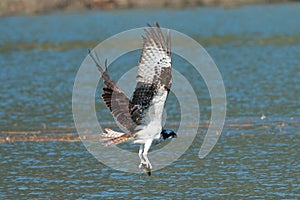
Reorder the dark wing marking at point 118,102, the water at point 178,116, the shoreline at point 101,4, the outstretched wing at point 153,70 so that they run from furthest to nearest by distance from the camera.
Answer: the shoreline at point 101,4 < the water at point 178,116 < the dark wing marking at point 118,102 < the outstretched wing at point 153,70

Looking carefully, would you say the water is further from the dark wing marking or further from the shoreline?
the shoreline

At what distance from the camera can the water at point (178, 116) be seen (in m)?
13.8

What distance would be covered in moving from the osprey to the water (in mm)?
1500

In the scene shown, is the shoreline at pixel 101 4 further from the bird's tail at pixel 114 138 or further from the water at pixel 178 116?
the bird's tail at pixel 114 138

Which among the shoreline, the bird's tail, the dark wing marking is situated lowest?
the bird's tail

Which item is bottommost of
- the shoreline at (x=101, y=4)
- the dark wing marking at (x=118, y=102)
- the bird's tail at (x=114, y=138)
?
the bird's tail at (x=114, y=138)

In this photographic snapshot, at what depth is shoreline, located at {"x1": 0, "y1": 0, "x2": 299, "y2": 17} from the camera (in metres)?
56.2

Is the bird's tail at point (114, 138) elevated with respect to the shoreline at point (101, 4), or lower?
lower

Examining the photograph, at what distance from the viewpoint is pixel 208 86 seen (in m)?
25.4

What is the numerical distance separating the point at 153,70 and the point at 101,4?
4712 cm

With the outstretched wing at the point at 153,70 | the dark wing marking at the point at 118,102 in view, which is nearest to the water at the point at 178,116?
the dark wing marking at the point at 118,102

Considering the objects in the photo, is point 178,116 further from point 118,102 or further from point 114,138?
point 118,102

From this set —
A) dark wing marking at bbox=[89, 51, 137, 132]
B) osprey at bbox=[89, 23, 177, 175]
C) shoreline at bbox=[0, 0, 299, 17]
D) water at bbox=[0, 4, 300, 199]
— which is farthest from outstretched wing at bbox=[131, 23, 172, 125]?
shoreline at bbox=[0, 0, 299, 17]

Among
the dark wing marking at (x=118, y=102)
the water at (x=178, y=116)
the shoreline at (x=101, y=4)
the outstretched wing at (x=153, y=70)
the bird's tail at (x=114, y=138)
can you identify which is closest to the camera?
the outstretched wing at (x=153, y=70)
